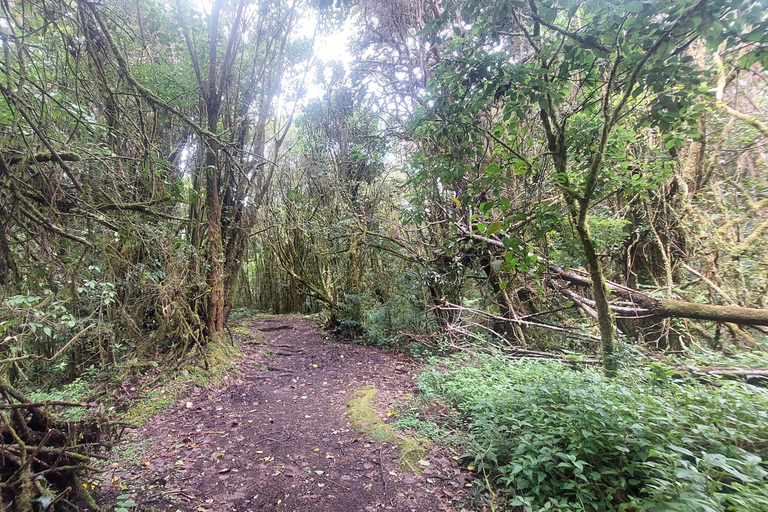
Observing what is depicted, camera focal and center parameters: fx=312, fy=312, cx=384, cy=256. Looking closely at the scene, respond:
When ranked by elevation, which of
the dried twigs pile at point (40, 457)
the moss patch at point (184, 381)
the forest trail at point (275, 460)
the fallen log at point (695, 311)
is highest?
the fallen log at point (695, 311)

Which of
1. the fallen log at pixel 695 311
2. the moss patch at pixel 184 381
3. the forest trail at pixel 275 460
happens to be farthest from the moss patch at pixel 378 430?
the fallen log at pixel 695 311

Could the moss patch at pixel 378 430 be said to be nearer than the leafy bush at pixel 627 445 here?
No

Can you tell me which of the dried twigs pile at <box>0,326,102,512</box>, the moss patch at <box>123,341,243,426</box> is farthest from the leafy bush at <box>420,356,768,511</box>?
the moss patch at <box>123,341,243,426</box>

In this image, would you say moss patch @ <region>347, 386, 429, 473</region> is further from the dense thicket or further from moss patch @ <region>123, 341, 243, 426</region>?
moss patch @ <region>123, 341, 243, 426</region>

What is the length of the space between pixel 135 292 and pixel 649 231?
24.4ft

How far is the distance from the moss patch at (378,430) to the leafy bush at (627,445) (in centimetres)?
47

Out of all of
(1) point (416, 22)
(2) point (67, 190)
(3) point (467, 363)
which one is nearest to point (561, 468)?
(3) point (467, 363)

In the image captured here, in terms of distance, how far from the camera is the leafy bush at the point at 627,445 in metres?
1.51

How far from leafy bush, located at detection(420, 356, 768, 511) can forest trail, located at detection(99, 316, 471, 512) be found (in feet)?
1.70

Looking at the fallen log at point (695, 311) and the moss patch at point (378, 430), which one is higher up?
the fallen log at point (695, 311)

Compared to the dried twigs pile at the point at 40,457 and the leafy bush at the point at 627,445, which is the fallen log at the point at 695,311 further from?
the dried twigs pile at the point at 40,457

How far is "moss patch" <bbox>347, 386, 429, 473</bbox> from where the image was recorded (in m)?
2.73

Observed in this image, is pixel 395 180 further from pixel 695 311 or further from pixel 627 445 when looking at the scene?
pixel 627 445

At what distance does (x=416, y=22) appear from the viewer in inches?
237
